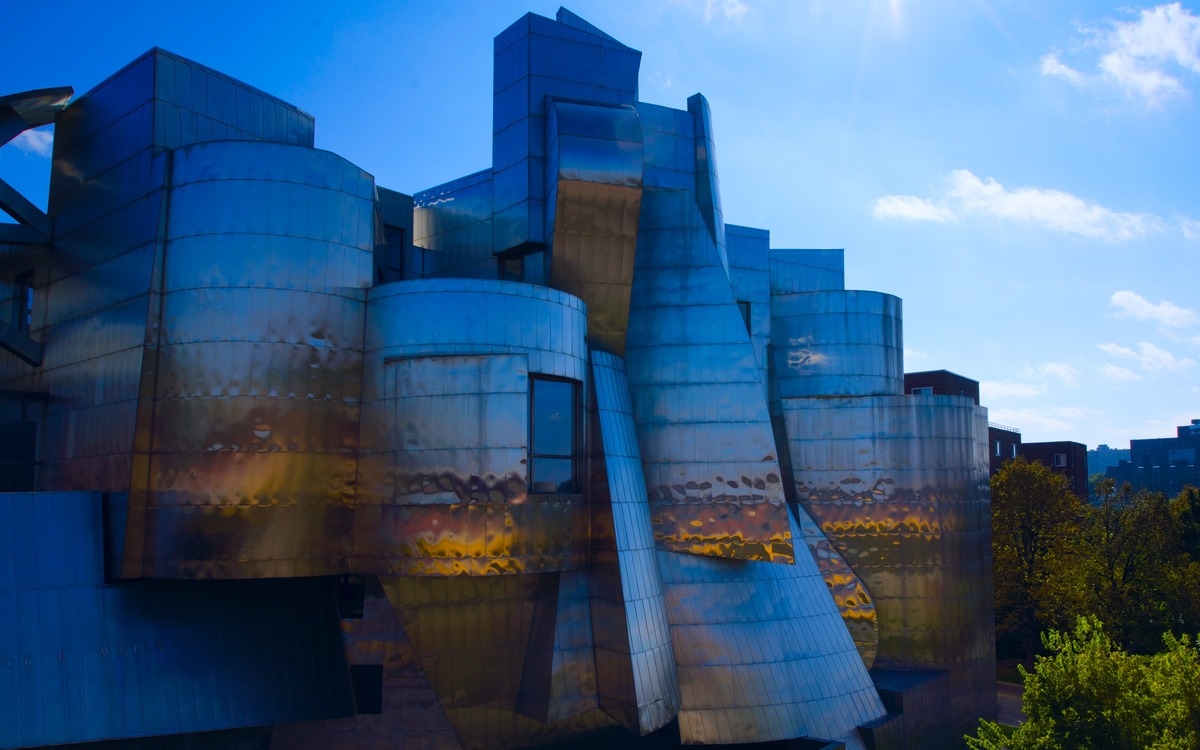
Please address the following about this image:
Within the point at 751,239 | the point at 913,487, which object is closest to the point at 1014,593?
the point at 913,487

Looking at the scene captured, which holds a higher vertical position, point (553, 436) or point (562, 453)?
point (553, 436)

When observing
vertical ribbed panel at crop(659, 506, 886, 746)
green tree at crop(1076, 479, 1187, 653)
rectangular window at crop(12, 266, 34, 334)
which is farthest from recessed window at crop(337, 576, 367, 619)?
green tree at crop(1076, 479, 1187, 653)

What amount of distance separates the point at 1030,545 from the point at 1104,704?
36.6 metres

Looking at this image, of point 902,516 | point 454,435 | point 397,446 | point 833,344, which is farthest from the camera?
point 833,344

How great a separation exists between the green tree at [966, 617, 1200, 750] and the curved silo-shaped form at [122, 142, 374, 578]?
18.1 metres

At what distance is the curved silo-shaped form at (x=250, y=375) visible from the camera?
73.2 feet

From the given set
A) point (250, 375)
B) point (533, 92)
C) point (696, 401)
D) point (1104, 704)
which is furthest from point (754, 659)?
point (533, 92)

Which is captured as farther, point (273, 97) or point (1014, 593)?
point (1014, 593)

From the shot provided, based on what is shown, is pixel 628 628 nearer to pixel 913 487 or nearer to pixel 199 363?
pixel 199 363

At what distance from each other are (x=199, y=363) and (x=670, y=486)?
47.5 ft

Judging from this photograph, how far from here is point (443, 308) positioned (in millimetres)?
23656

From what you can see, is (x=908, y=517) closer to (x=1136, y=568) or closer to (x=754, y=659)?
(x=754, y=659)

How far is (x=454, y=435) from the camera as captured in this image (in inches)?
888

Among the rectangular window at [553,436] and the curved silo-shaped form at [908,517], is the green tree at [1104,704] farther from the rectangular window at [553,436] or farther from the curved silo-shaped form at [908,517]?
the curved silo-shaped form at [908,517]
